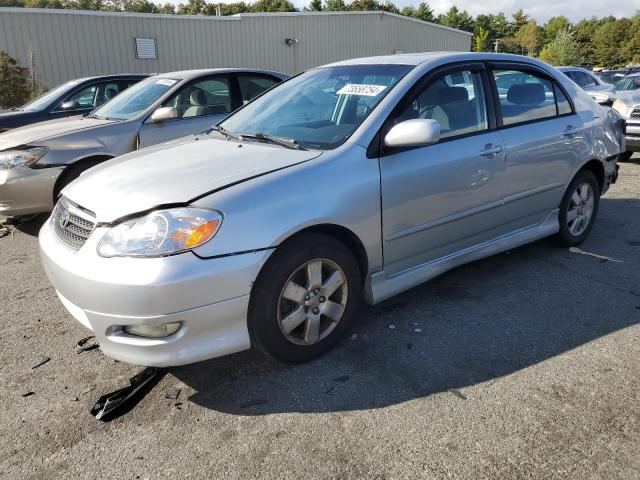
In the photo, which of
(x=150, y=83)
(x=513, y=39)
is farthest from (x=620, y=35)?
(x=150, y=83)

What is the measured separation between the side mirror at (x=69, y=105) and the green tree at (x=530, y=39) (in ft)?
289

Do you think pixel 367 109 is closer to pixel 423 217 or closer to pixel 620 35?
pixel 423 217

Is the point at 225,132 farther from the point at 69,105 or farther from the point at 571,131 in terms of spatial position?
the point at 69,105

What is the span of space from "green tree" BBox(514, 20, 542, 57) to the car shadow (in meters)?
90.2

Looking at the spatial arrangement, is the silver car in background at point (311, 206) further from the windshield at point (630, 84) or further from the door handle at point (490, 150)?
the windshield at point (630, 84)

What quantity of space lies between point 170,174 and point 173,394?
3.86ft

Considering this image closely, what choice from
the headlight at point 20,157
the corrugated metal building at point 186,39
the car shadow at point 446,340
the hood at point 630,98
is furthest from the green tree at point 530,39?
the headlight at point 20,157

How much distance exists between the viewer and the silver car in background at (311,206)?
249 cm

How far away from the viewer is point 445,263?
360 cm

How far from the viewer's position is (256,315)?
266 cm

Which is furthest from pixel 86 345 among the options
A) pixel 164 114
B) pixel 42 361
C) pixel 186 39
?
pixel 186 39

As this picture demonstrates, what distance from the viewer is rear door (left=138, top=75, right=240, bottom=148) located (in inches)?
227

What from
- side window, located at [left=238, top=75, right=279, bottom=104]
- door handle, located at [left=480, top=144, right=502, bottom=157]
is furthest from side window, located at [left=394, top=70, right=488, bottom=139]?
side window, located at [left=238, top=75, right=279, bottom=104]

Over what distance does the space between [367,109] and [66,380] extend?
2348 mm
